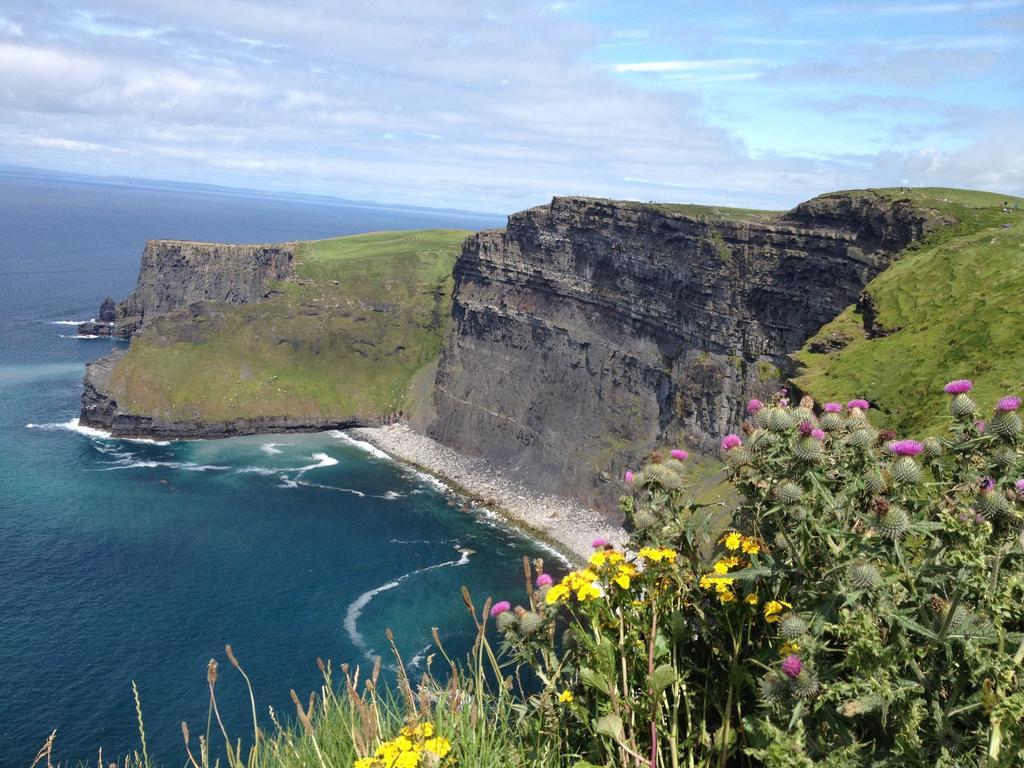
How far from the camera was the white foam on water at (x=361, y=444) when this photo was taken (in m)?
135

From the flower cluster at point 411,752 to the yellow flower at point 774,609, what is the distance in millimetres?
4367

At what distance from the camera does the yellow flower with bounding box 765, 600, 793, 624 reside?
9781 mm

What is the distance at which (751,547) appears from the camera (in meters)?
10.4

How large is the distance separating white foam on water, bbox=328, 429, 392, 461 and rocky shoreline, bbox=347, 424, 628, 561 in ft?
3.01

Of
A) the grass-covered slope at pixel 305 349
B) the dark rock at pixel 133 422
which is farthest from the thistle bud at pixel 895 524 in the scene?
the grass-covered slope at pixel 305 349

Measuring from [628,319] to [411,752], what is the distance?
118m

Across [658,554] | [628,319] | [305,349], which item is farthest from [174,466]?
[658,554]

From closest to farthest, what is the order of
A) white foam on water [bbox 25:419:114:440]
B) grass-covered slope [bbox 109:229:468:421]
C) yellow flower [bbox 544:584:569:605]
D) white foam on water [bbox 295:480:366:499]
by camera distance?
yellow flower [bbox 544:584:569:605] < white foam on water [bbox 295:480:366:499] < white foam on water [bbox 25:419:114:440] < grass-covered slope [bbox 109:229:468:421]

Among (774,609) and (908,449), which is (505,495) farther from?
(908,449)

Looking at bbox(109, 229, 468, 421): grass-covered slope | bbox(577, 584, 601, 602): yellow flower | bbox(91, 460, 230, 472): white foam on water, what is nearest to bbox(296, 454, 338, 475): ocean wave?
bbox(91, 460, 230, 472): white foam on water

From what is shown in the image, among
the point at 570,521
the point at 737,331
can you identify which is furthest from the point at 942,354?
the point at 570,521

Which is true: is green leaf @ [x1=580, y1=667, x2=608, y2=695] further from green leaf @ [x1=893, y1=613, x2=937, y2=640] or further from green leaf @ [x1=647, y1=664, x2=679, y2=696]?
green leaf @ [x1=893, y1=613, x2=937, y2=640]

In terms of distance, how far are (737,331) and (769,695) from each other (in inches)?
3988

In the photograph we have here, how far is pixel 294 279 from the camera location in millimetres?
181875
